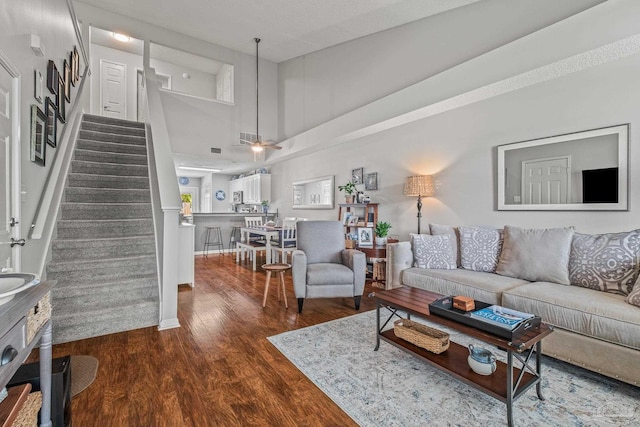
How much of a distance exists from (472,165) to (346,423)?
3.23m

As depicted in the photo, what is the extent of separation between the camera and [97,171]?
13.0 ft

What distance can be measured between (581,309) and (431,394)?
1195 millimetres

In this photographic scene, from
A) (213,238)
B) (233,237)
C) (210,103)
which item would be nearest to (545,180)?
(210,103)

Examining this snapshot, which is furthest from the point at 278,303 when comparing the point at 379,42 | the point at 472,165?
the point at 379,42

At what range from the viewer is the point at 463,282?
9.09 ft

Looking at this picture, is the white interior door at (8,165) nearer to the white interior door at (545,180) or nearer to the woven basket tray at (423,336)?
the woven basket tray at (423,336)

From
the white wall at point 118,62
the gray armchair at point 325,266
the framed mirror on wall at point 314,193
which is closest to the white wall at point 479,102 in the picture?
the framed mirror on wall at point 314,193

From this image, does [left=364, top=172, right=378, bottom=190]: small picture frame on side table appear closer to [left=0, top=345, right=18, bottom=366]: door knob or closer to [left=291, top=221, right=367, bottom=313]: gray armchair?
[left=291, top=221, right=367, bottom=313]: gray armchair

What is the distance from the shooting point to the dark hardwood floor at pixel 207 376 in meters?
1.63

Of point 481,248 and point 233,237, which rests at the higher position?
point 481,248

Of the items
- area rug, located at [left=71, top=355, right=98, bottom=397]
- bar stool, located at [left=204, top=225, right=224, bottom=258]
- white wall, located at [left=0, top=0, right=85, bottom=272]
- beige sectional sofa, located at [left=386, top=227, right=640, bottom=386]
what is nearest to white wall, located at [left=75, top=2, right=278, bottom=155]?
bar stool, located at [left=204, top=225, right=224, bottom=258]

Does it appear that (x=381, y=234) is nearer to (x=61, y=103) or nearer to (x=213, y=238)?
(x=61, y=103)

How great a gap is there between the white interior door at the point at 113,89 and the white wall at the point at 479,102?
4892 mm

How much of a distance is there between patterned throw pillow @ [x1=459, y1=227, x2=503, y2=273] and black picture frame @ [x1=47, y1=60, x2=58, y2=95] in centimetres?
441
